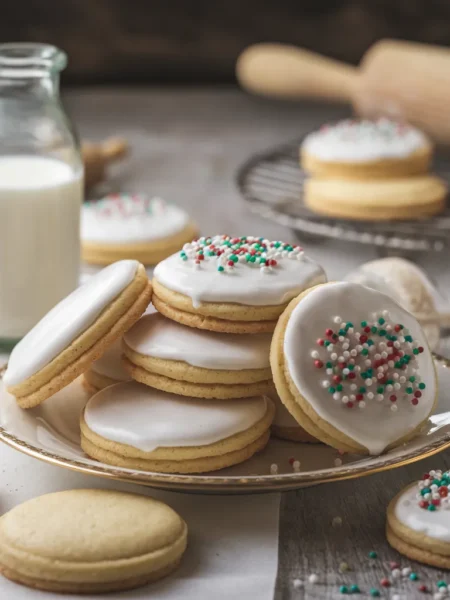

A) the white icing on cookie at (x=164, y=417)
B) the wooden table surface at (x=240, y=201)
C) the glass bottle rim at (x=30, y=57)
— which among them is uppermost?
the glass bottle rim at (x=30, y=57)

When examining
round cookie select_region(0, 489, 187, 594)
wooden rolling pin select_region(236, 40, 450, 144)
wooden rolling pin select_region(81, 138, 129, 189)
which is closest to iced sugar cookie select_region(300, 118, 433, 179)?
wooden rolling pin select_region(236, 40, 450, 144)

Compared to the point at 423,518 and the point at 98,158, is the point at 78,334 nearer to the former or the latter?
the point at 423,518

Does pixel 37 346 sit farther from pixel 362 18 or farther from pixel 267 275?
pixel 362 18

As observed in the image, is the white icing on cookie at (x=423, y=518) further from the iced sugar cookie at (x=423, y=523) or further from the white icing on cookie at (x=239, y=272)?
the white icing on cookie at (x=239, y=272)

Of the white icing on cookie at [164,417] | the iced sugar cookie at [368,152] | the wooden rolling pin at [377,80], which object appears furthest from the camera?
the wooden rolling pin at [377,80]

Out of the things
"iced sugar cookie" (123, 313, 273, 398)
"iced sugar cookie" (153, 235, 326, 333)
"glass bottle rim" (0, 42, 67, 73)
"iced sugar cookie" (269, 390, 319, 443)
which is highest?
"glass bottle rim" (0, 42, 67, 73)

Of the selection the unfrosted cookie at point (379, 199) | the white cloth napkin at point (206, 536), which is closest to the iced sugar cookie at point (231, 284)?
the white cloth napkin at point (206, 536)

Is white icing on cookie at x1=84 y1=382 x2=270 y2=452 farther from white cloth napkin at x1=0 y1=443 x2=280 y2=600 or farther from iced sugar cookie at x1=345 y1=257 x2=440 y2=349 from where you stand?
iced sugar cookie at x1=345 y1=257 x2=440 y2=349
